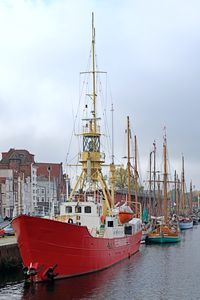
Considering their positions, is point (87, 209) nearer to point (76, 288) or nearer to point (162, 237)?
point (76, 288)

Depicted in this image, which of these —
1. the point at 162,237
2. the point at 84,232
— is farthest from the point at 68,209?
the point at 162,237

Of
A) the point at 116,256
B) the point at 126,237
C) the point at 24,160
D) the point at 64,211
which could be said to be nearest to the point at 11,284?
the point at 64,211

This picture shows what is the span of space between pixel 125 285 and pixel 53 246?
522cm

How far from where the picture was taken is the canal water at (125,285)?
3120 centimetres

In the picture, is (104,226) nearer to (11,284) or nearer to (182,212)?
(11,284)

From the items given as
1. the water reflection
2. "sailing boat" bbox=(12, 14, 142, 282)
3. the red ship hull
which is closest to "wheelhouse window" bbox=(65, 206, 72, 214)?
"sailing boat" bbox=(12, 14, 142, 282)

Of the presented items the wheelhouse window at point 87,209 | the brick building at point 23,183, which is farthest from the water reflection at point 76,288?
the brick building at point 23,183

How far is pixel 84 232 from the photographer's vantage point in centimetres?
3612

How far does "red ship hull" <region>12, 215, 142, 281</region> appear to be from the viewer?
33.6m

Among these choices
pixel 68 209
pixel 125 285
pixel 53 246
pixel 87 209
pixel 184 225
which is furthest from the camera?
pixel 184 225

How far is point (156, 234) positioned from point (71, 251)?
105 feet

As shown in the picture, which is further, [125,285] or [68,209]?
[68,209]

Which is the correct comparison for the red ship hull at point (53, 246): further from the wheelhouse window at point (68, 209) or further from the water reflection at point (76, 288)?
the wheelhouse window at point (68, 209)

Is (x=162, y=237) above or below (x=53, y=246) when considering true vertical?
below
